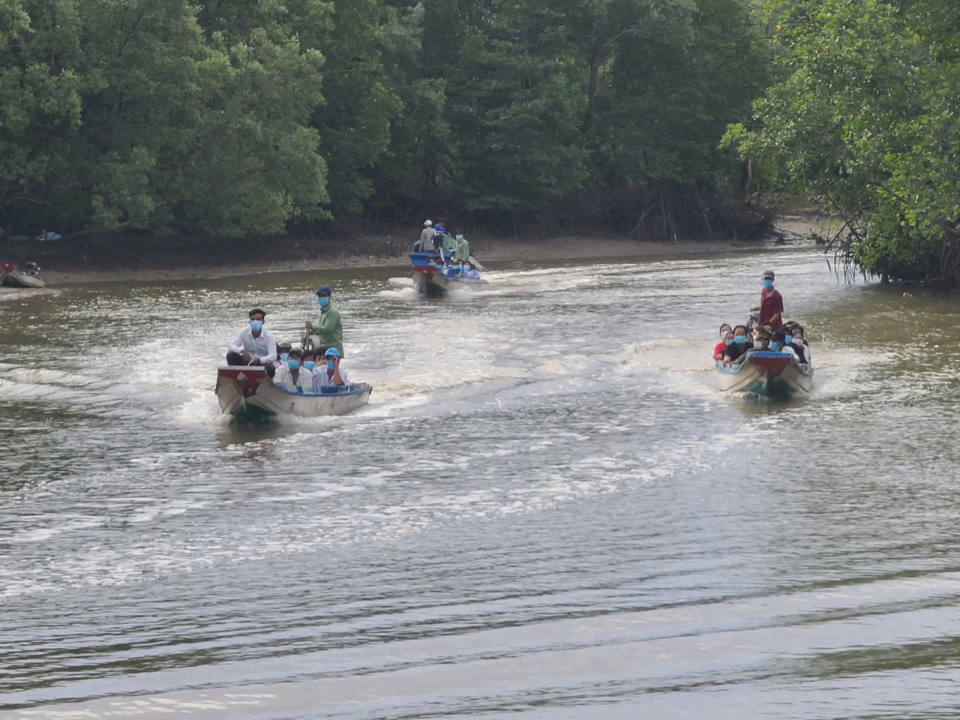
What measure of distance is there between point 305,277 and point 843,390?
2623cm

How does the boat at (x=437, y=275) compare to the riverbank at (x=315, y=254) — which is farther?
the riverbank at (x=315, y=254)

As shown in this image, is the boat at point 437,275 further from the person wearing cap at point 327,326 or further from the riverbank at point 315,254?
the person wearing cap at point 327,326

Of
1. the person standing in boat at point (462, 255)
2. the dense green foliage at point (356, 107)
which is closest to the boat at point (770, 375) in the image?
the person standing in boat at point (462, 255)

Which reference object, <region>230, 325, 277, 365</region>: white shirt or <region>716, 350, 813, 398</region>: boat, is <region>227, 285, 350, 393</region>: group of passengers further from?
<region>716, 350, 813, 398</region>: boat

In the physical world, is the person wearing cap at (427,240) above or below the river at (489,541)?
above

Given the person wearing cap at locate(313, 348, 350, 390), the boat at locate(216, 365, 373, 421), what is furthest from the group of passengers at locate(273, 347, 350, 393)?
the boat at locate(216, 365, 373, 421)

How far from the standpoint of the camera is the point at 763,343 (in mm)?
20531

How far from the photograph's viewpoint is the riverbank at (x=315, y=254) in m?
44.7

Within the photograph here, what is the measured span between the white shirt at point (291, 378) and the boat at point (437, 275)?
18.1 m

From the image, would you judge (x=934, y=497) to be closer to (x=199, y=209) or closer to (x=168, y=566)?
(x=168, y=566)

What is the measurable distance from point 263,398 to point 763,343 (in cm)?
716

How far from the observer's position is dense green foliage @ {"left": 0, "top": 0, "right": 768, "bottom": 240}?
140 feet

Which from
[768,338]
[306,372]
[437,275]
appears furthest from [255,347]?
[437,275]

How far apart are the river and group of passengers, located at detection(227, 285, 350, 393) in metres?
0.61
